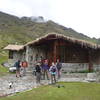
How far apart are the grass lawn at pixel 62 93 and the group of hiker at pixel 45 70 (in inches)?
→ 115

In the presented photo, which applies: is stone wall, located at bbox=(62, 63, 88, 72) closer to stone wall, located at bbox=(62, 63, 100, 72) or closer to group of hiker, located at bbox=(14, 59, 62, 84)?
stone wall, located at bbox=(62, 63, 100, 72)

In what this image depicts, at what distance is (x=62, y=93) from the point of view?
18.6 meters

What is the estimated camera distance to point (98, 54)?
3331cm

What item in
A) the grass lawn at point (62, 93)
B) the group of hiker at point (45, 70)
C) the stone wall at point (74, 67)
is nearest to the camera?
the grass lawn at point (62, 93)

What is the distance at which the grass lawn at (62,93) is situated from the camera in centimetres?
1780

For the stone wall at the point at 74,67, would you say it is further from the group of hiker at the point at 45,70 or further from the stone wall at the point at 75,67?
the group of hiker at the point at 45,70

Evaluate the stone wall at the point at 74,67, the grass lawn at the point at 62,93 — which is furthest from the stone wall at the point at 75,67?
the grass lawn at the point at 62,93

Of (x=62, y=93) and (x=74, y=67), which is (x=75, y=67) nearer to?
(x=74, y=67)

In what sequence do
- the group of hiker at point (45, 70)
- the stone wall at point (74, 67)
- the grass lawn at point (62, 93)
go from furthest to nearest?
the stone wall at point (74, 67), the group of hiker at point (45, 70), the grass lawn at point (62, 93)

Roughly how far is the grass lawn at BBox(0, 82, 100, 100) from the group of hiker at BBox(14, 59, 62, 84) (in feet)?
9.55

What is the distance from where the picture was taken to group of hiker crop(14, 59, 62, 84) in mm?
22938

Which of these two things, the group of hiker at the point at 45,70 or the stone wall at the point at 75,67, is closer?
the group of hiker at the point at 45,70

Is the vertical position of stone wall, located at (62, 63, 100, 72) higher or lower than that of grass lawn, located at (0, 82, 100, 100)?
higher

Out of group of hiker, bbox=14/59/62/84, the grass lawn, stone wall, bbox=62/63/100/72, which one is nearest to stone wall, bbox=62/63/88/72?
stone wall, bbox=62/63/100/72
